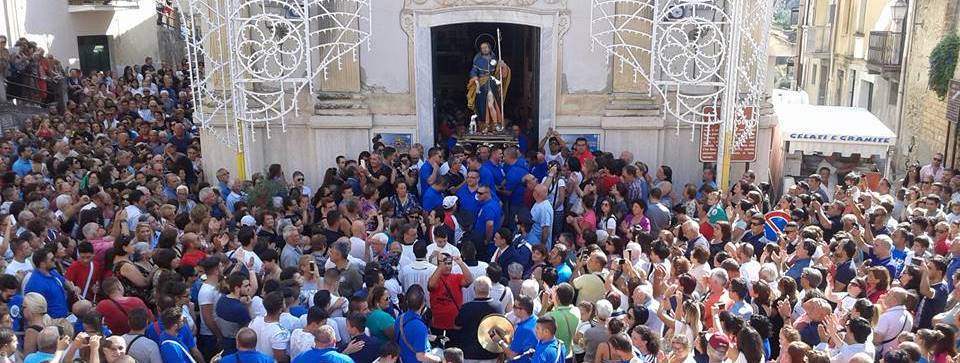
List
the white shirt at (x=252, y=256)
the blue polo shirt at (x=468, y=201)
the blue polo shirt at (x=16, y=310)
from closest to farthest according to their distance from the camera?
the blue polo shirt at (x=16, y=310) → the white shirt at (x=252, y=256) → the blue polo shirt at (x=468, y=201)

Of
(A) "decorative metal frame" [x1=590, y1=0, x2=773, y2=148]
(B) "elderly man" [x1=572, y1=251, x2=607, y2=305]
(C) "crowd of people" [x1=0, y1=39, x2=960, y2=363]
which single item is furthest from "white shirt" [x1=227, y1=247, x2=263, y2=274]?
(A) "decorative metal frame" [x1=590, y1=0, x2=773, y2=148]

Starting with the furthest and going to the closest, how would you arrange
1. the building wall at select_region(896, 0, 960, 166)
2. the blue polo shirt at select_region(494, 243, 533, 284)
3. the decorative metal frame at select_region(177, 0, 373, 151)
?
the building wall at select_region(896, 0, 960, 166) → the decorative metal frame at select_region(177, 0, 373, 151) → the blue polo shirt at select_region(494, 243, 533, 284)

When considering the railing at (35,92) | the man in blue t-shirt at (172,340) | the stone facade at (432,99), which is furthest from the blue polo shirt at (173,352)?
the railing at (35,92)

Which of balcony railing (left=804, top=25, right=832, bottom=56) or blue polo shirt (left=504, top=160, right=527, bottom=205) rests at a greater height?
balcony railing (left=804, top=25, right=832, bottom=56)

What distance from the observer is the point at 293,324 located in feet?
18.6

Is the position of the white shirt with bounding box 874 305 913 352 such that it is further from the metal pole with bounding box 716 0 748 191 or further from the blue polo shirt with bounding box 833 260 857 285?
the metal pole with bounding box 716 0 748 191

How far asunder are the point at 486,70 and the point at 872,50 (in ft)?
44.1

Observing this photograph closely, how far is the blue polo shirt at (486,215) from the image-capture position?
852cm

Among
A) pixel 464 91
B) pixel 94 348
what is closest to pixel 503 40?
pixel 464 91

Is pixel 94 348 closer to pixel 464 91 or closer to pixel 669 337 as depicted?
pixel 669 337

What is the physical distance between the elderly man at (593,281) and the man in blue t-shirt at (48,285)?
3.78 meters

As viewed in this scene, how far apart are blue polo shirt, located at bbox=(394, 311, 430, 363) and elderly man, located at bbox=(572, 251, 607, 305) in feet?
4.35

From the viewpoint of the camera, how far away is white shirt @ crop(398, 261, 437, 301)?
6.76m

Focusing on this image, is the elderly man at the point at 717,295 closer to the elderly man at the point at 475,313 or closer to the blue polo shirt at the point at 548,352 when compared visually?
the blue polo shirt at the point at 548,352
